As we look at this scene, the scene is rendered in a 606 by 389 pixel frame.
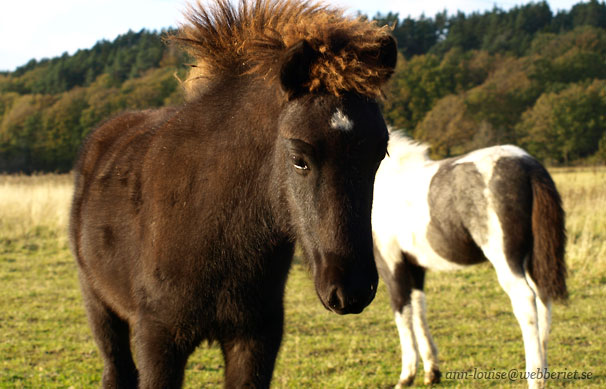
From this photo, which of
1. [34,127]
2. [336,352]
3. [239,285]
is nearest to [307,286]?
[336,352]

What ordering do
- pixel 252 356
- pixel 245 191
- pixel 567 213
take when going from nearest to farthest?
pixel 245 191
pixel 252 356
pixel 567 213

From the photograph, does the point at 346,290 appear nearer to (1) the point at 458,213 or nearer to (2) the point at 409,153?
(1) the point at 458,213

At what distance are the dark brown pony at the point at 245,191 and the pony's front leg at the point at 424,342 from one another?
3096 millimetres

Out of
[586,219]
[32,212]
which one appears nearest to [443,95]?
[586,219]

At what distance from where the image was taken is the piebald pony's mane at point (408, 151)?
6156mm

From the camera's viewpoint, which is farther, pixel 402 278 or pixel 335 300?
pixel 402 278

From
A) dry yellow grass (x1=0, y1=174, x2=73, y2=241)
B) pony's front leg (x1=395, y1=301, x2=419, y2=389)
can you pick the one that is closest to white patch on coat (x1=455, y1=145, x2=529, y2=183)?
pony's front leg (x1=395, y1=301, x2=419, y2=389)

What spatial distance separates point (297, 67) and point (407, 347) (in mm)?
3906

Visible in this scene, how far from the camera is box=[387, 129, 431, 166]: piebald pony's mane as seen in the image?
6156 mm

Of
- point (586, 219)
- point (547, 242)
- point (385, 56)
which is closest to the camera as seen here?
point (385, 56)

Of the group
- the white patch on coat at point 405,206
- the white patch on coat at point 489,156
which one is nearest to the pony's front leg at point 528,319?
the white patch on coat at point 405,206

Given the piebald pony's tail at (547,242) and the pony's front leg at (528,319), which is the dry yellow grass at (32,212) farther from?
the piebald pony's tail at (547,242)

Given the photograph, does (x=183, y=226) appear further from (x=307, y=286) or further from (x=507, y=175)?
(x=307, y=286)

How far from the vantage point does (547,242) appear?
4820 millimetres
